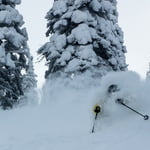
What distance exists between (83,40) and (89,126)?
27.2 feet

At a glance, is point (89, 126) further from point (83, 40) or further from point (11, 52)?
point (11, 52)

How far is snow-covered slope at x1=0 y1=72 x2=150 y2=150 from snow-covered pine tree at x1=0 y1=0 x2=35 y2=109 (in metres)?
6.54

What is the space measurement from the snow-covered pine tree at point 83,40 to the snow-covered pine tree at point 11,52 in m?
1.50

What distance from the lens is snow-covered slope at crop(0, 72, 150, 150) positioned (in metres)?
7.51

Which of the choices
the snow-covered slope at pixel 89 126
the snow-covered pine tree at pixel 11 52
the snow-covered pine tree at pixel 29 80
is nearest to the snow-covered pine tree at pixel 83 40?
the snow-covered pine tree at pixel 11 52

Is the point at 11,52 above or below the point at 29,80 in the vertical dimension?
above

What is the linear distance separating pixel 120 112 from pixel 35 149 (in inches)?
109

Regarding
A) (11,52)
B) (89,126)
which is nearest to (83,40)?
(11,52)

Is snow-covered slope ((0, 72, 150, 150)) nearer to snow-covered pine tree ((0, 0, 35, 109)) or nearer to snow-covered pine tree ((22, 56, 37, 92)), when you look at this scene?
snow-covered pine tree ((0, 0, 35, 109))

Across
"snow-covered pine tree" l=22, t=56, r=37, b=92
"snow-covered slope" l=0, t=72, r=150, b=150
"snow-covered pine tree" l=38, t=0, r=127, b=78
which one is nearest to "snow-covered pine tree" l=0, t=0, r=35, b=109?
"snow-covered pine tree" l=38, t=0, r=127, b=78

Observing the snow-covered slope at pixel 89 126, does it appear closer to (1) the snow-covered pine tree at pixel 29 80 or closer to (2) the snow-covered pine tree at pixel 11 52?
(2) the snow-covered pine tree at pixel 11 52

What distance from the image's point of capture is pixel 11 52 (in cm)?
2041

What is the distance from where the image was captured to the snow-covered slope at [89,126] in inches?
296

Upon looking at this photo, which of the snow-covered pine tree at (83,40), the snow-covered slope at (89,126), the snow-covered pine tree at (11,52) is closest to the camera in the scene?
the snow-covered slope at (89,126)
